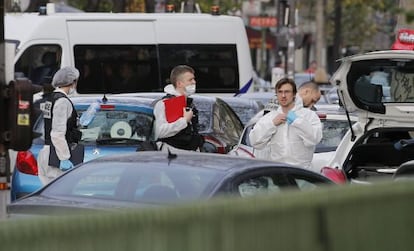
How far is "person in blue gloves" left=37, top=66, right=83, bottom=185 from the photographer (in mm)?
11398

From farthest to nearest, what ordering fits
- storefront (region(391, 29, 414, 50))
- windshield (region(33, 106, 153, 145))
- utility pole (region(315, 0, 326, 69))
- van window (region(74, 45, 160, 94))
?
utility pole (region(315, 0, 326, 69)) < van window (region(74, 45, 160, 94)) < storefront (region(391, 29, 414, 50)) < windshield (region(33, 106, 153, 145))

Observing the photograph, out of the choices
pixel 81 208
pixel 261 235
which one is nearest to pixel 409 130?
pixel 81 208

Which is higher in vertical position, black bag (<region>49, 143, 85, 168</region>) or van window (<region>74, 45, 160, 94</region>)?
black bag (<region>49, 143, 85, 168</region>)

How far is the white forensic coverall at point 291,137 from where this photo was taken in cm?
1096

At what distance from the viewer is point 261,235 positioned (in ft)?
15.7

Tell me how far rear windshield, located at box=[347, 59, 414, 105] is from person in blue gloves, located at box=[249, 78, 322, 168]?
1.70 feet

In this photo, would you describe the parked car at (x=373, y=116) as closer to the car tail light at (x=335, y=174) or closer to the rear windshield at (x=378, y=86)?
the rear windshield at (x=378, y=86)

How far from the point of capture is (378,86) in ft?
38.0

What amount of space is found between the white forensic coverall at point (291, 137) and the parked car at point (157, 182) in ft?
8.20

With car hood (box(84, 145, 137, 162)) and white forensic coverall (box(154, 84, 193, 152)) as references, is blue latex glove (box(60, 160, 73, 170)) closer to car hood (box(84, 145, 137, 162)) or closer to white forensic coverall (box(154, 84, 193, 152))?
car hood (box(84, 145, 137, 162))

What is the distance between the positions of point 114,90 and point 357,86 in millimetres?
9085

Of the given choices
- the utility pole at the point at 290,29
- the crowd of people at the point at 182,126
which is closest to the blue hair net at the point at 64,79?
the crowd of people at the point at 182,126

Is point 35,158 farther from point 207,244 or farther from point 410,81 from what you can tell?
point 207,244

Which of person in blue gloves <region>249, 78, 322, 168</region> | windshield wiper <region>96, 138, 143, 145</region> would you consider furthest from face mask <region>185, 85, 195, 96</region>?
person in blue gloves <region>249, 78, 322, 168</region>
